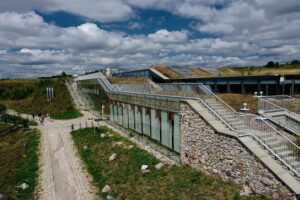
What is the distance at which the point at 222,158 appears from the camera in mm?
15023

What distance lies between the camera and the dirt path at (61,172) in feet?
56.5

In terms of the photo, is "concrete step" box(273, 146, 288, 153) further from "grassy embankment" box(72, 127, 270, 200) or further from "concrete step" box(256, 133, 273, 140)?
"grassy embankment" box(72, 127, 270, 200)

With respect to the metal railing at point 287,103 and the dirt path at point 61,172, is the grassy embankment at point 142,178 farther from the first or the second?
→ the metal railing at point 287,103

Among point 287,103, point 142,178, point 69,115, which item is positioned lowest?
point 142,178

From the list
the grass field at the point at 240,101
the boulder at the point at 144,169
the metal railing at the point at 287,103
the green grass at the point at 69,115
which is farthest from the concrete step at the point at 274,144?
the green grass at the point at 69,115

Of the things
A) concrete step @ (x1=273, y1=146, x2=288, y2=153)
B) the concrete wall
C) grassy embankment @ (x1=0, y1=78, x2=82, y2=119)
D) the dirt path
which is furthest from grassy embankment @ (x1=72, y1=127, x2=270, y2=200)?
grassy embankment @ (x1=0, y1=78, x2=82, y2=119)

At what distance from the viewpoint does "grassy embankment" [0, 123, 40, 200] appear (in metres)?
18.1

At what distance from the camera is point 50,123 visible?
39781mm

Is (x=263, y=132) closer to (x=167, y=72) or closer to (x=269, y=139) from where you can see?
(x=269, y=139)

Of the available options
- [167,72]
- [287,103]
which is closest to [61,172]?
[287,103]

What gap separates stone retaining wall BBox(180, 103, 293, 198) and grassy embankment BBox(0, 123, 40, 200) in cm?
956

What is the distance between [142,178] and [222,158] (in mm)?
5102

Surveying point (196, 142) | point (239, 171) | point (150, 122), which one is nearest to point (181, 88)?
point (150, 122)

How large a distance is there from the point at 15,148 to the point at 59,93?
36598mm
